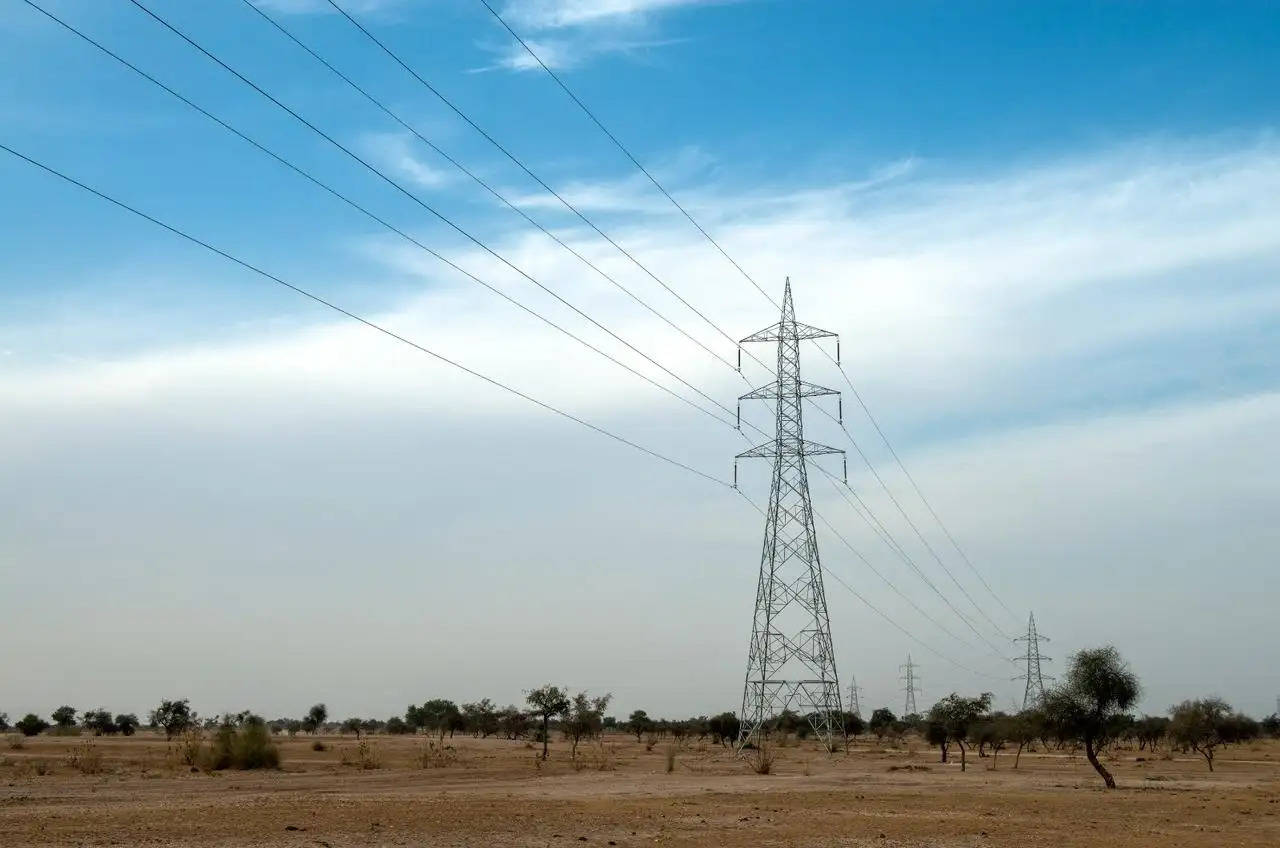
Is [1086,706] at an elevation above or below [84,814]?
above

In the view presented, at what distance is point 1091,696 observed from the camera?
7062 centimetres

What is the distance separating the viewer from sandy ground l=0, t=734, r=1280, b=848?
3500 centimetres

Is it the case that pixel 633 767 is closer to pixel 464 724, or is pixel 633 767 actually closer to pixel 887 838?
pixel 887 838

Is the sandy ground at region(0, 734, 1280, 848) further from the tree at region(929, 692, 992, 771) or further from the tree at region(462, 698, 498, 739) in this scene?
the tree at region(462, 698, 498, 739)

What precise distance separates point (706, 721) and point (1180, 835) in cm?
15110

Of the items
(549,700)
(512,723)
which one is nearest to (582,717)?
(549,700)

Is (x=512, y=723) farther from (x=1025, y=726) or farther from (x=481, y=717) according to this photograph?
(x=1025, y=726)

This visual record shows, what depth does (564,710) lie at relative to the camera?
102 meters

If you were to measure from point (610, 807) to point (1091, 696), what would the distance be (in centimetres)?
3665

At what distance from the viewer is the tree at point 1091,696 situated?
70.2m

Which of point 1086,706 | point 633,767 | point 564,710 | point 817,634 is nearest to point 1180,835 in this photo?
point 1086,706

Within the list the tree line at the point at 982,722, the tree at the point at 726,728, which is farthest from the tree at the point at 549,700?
the tree at the point at 726,728

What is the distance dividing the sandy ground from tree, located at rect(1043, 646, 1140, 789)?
339 centimetres

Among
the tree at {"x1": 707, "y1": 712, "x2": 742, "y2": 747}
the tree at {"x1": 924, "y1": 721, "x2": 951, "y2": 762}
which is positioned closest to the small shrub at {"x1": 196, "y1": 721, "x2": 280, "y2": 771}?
the tree at {"x1": 924, "y1": 721, "x2": 951, "y2": 762}
